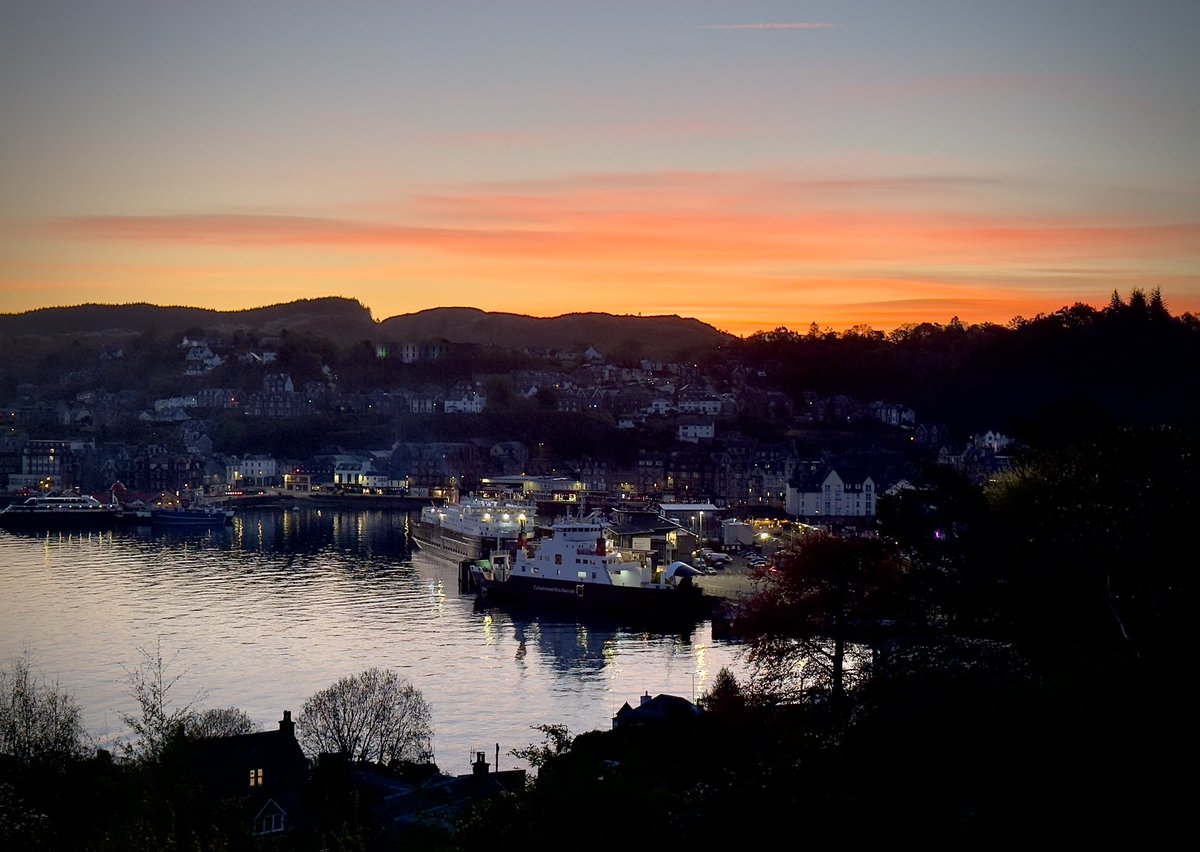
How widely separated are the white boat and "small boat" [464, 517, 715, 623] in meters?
3.18

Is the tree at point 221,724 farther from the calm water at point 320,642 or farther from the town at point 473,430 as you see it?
the town at point 473,430

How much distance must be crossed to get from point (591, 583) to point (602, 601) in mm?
353

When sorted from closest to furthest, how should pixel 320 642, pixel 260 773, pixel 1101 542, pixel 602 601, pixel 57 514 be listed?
pixel 260 773, pixel 1101 542, pixel 320 642, pixel 602 601, pixel 57 514

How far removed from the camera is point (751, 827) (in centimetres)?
484

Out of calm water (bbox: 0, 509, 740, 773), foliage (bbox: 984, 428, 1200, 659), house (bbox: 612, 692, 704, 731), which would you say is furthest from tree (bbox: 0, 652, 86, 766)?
foliage (bbox: 984, 428, 1200, 659)

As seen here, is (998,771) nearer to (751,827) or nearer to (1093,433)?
(751,827)

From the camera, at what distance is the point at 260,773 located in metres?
7.60

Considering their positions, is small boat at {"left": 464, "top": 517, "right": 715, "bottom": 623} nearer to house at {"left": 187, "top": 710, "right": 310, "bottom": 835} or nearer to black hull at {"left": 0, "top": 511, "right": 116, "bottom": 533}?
house at {"left": 187, "top": 710, "right": 310, "bottom": 835}

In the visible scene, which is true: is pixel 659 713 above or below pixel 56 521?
above

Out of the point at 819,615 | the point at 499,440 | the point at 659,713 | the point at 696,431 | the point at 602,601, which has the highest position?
the point at 696,431

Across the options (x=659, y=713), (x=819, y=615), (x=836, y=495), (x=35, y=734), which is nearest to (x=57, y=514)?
(x=836, y=495)

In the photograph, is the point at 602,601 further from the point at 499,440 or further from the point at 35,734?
the point at 499,440

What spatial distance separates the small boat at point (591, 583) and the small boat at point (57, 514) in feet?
46.1

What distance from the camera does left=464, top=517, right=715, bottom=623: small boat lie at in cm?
1669
